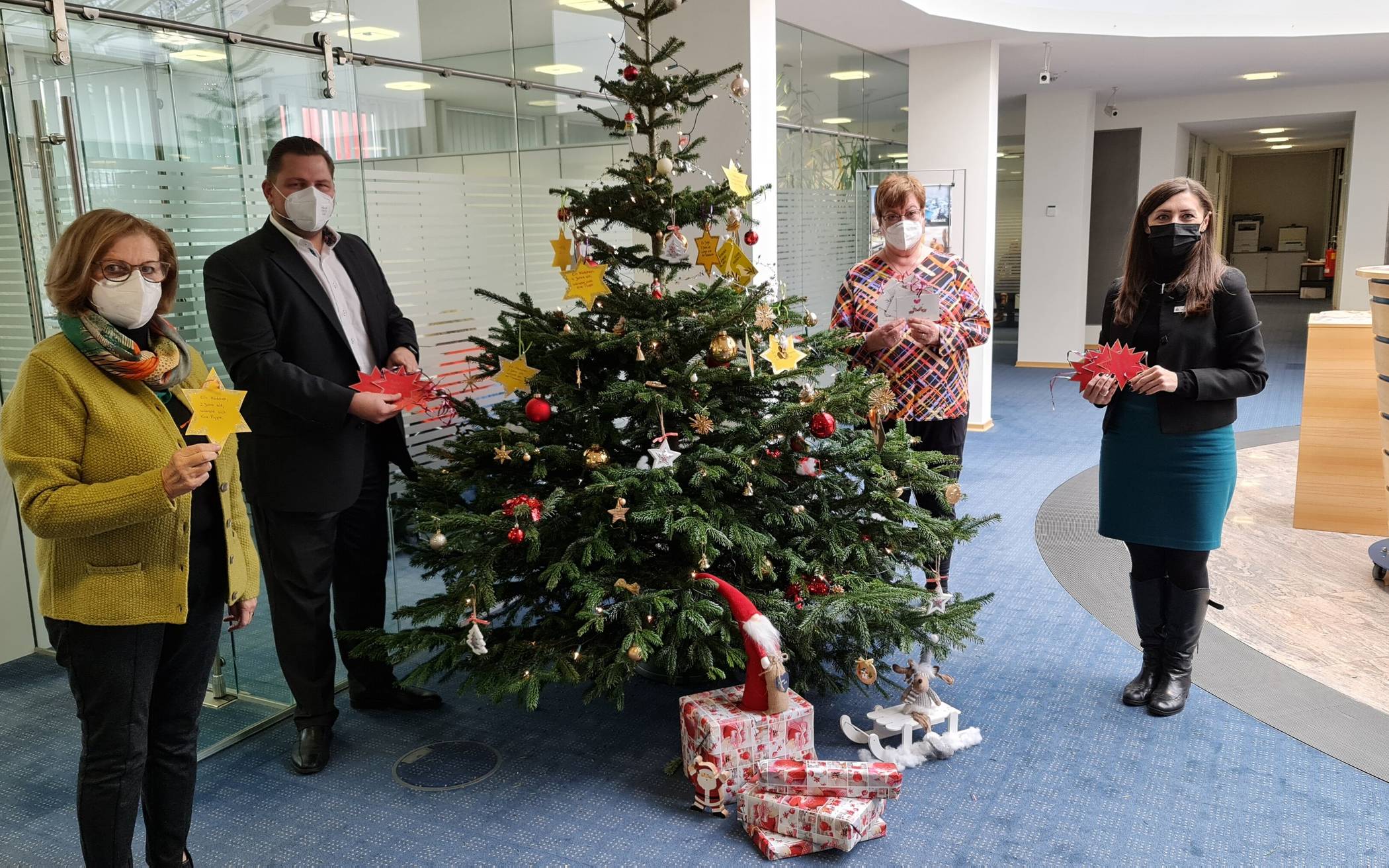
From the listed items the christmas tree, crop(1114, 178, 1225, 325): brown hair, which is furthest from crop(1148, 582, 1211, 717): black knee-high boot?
crop(1114, 178, 1225, 325): brown hair

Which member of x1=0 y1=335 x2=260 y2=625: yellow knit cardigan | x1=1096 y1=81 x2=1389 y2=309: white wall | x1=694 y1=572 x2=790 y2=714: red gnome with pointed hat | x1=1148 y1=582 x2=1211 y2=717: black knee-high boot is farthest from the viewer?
x1=1096 y1=81 x2=1389 y2=309: white wall

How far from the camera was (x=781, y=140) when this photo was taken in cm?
653

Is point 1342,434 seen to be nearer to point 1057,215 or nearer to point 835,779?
point 835,779

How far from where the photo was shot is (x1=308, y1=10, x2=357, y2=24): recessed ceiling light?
3.11 metres

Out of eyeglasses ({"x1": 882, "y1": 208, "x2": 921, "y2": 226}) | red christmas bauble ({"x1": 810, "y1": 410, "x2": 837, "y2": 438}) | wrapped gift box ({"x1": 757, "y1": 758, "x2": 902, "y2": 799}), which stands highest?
eyeglasses ({"x1": 882, "y1": 208, "x2": 921, "y2": 226})

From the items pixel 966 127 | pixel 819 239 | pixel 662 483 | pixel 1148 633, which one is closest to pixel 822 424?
pixel 662 483

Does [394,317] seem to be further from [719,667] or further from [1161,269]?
[1161,269]

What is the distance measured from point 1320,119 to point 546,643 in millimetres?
12181

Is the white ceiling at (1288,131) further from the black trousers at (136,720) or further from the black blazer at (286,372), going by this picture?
the black trousers at (136,720)

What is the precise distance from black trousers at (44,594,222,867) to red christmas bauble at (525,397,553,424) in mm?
848

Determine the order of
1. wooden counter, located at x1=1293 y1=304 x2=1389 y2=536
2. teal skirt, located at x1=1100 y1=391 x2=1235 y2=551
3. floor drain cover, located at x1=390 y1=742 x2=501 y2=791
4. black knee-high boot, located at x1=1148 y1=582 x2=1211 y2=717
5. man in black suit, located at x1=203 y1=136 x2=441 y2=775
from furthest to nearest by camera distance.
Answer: wooden counter, located at x1=1293 y1=304 x2=1389 y2=536 < black knee-high boot, located at x1=1148 y1=582 x2=1211 y2=717 < teal skirt, located at x1=1100 y1=391 x2=1235 y2=551 < floor drain cover, located at x1=390 y1=742 x2=501 y2=791 < man in black suit, located at x1=203 y1=136 x2=441 y2=775

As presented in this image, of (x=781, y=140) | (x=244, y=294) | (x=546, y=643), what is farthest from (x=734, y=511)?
(x=781, y=140)

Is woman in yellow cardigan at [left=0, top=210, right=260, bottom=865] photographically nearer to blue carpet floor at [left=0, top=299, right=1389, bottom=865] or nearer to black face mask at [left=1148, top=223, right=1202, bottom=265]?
blue carpet floor at [left=0, top=299, right=1389, bottom=865]

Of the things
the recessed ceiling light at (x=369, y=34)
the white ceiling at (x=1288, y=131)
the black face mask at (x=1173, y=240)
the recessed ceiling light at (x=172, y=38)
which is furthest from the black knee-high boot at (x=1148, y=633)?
the white ceiling at (x=1288, y=131)
